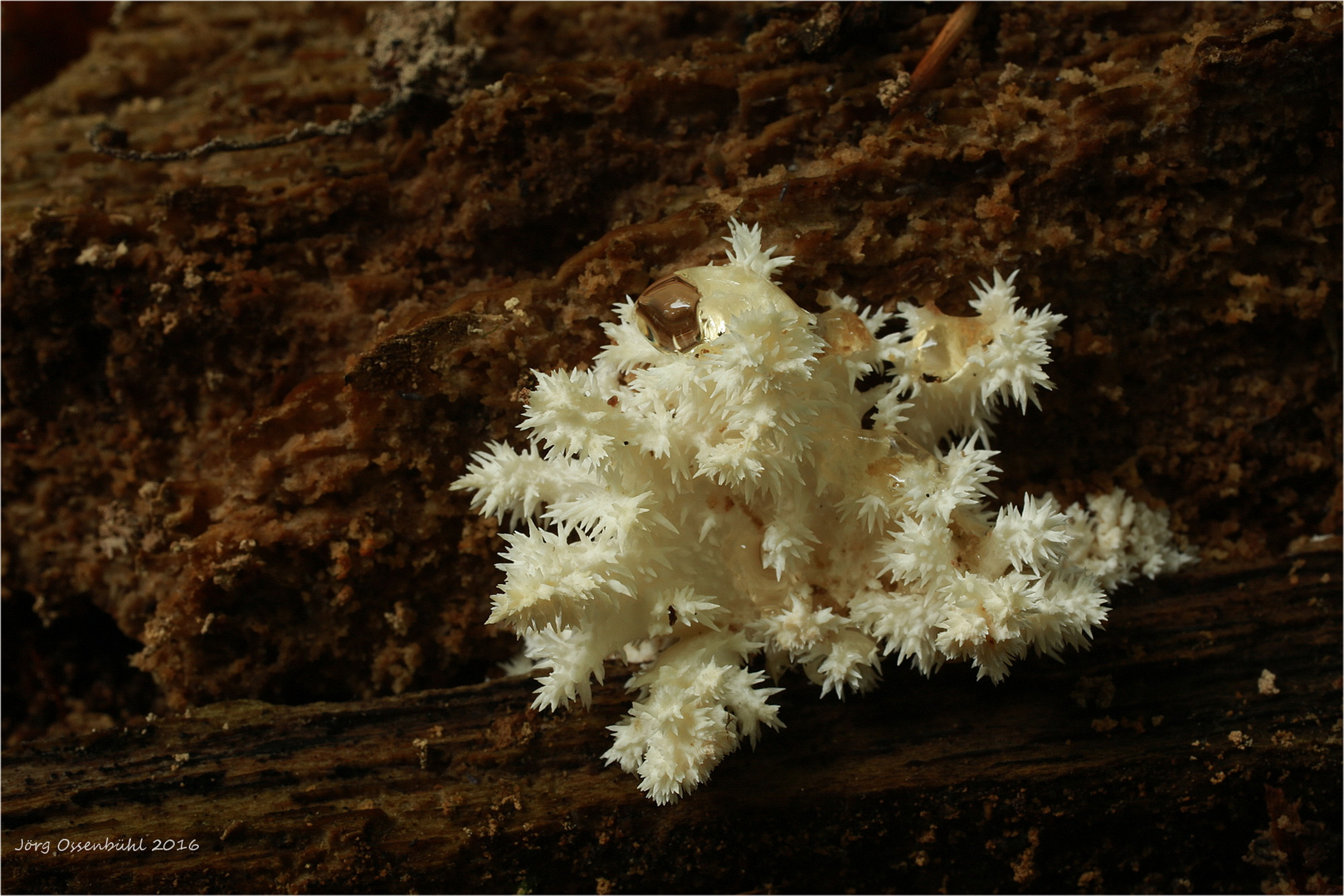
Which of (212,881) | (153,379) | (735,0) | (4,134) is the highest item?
(735,0)

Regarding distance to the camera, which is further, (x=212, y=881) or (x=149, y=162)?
(x=149, y=162)

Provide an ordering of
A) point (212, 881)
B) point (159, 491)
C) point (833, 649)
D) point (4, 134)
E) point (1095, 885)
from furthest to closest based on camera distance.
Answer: point (4, 134), point (159, 491), point (1095, 885), point (212, 881), point (833, 649)

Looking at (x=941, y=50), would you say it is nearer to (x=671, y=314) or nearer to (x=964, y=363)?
(x=964, y=363)

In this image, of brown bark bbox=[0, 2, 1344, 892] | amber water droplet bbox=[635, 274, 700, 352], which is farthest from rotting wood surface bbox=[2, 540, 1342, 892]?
amber water droplet bbox=[635, 274, 700, 352]

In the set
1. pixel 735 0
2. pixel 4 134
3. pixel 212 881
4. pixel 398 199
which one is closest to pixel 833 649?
pixel 212 881

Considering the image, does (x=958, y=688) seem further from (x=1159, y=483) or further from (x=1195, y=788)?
(x=1159, y=483)

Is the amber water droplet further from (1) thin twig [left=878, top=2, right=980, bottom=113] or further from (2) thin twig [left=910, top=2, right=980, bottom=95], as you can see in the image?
(2) thin twig [left=910, top=2, right=980, bottom=95]

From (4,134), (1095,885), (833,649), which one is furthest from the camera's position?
(4,134)
